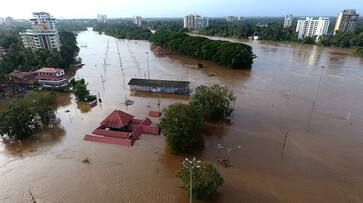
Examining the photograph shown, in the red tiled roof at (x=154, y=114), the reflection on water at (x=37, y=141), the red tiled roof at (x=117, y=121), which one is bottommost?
the reflection on water at (x=37, y=141)

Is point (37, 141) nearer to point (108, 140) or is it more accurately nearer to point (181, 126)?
point (108, 140)

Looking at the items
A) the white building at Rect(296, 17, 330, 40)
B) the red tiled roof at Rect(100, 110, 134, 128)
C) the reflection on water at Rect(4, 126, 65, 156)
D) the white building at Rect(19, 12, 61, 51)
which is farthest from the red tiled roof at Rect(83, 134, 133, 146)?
the white building at Rect(296, 17, 330, 40)

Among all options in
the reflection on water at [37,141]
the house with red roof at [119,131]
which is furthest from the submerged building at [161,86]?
the reflection on water at [37,141]

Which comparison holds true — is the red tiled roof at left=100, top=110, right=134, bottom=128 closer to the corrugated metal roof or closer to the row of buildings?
the corrugated metal roof

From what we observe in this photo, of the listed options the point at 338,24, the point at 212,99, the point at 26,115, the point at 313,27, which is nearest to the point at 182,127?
the point at 212,99

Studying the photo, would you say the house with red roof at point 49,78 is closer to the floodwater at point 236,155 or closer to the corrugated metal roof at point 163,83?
the floodwater at point 236,155

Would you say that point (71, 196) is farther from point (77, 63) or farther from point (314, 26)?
point (314, 26)

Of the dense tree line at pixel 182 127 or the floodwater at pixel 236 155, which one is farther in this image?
the dense tree line at pixel 182 127
